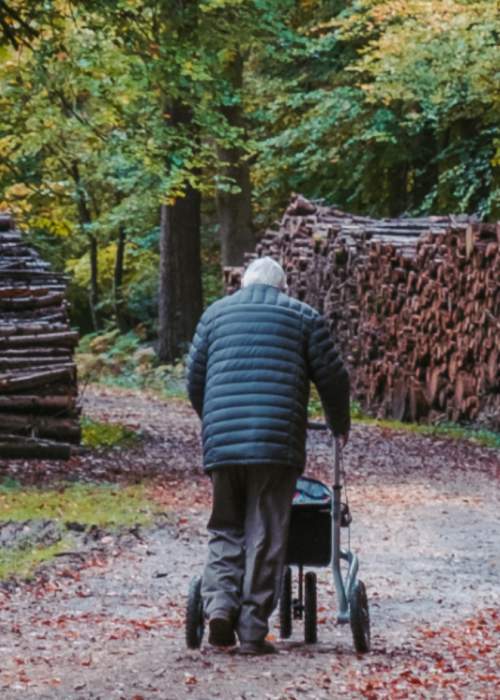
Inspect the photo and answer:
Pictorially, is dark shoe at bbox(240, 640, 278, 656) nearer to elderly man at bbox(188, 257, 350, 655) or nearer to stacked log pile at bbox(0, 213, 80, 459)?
elderly man at bbox(188, 257, 350, 655)

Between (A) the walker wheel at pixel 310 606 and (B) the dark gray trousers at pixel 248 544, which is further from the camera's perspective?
(A) the walker wheel at pixel 310 606

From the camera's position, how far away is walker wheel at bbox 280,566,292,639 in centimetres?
743

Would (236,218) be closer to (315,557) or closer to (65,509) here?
(65,509)

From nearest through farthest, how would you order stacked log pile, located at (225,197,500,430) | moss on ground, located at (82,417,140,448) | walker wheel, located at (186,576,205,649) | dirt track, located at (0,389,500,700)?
dirt track, located at (0,389,500,700), walker wheel, located at (186,576,205,649), moss on ground, located at (82,417,140,448), stacked log pile, located at (225,197,500,430)

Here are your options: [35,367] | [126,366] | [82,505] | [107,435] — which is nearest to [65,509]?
[82,505]

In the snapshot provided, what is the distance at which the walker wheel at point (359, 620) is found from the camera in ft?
23.0

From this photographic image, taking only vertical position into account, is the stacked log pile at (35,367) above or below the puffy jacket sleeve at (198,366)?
below

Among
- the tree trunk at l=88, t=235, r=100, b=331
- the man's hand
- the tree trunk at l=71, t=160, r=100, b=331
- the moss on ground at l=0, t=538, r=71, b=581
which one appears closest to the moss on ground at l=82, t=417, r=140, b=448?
the moss on ground at l=0, t=538, r=71, b=581

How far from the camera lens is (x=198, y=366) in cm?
736

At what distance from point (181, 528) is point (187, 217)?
59.8ft

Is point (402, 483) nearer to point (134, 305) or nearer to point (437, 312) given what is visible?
point (437, 312)

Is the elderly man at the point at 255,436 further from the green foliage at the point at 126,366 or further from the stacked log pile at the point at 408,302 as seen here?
the green foliage at the point at 126,366

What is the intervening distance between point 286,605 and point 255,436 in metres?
1.01

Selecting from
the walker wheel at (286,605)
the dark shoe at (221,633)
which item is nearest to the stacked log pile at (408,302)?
the walker wheel at (286,605)
